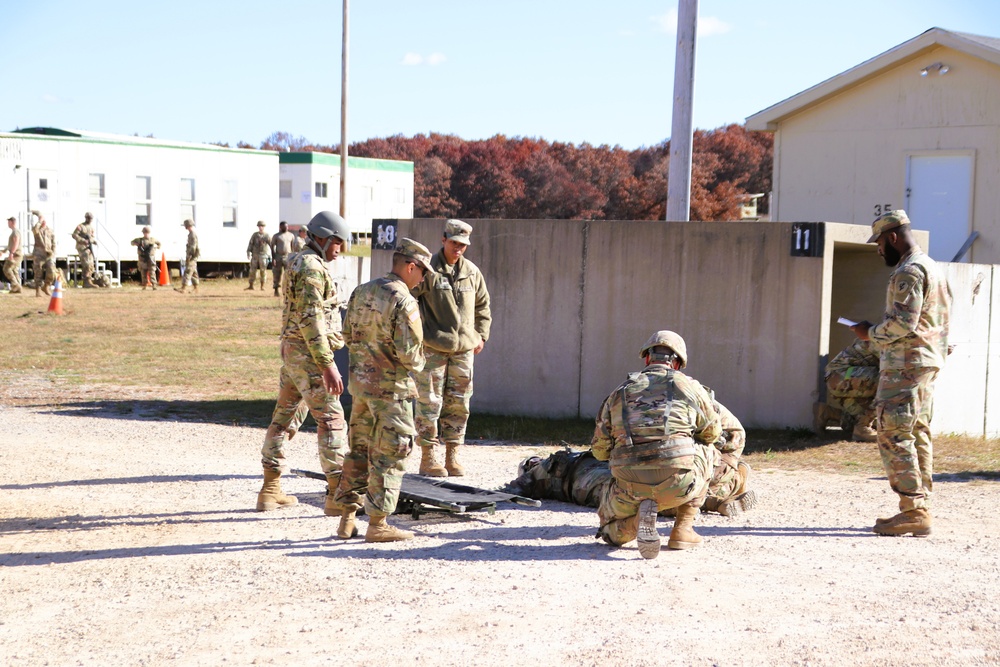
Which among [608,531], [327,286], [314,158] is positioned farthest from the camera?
[314,158]

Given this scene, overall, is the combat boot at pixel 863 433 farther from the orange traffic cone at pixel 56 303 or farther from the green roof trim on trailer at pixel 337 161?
the green roof trim on trailer at pixel 337 161

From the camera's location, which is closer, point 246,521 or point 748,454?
point 246,521

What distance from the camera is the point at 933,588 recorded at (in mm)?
5902

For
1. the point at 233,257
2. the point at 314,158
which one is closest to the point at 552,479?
the point at 233,257

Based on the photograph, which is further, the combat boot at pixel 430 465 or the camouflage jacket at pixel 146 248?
the camouflage jacket at pixel 146 248

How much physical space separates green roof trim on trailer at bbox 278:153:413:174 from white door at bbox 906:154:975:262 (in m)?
26.6

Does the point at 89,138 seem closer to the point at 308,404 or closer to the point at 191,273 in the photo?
the point at 191,273

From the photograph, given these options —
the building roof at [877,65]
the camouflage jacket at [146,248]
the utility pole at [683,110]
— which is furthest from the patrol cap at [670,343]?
the camouflage jacket at [146,248]

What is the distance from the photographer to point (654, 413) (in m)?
6.36

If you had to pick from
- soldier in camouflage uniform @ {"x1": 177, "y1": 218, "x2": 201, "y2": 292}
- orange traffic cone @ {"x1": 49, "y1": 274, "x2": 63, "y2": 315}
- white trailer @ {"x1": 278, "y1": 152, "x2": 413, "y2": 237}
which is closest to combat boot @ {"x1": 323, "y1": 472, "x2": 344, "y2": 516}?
orange traffic cone @ {"x1": 49, "y1": 274, "x2": 63, "y2": 315}

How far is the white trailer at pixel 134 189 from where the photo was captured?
2848 cm

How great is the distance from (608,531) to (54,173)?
25.7m

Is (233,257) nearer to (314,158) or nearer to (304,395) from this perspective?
(314,158)

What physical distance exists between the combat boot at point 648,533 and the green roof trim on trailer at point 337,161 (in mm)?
35628
